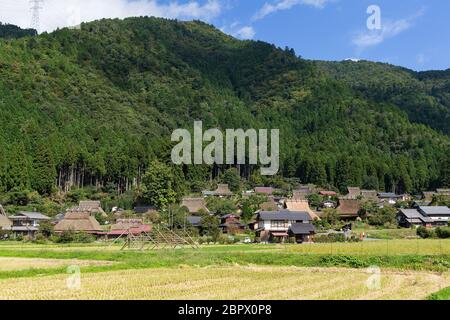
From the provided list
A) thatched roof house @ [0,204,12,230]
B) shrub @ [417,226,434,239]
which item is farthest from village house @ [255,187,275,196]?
thatched roof house @ [0,204,12,230]

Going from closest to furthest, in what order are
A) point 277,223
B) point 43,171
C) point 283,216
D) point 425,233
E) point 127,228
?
point 425,233 < point 127,228 < point 277,223 < point 283,216 < point 43,171

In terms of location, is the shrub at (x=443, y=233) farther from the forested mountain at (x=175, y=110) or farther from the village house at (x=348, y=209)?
the forested mountain at (x=175, y=110)

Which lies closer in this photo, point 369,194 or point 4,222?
point 4,222

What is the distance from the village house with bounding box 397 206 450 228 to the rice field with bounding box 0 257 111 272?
3483 centimetres

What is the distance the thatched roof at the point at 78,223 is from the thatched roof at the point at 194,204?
1182 centimetres

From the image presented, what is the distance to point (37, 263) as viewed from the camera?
2658 cm

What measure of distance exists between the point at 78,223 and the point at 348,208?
2851 cm

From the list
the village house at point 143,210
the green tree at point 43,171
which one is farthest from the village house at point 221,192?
the green tree at point 43,171

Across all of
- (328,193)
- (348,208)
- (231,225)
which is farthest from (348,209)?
(231,225)

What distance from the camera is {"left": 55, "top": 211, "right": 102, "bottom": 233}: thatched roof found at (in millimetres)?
46000

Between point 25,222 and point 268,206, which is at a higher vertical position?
point 268,206

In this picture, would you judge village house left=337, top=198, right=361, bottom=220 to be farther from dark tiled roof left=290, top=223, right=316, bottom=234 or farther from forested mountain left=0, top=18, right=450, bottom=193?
forested mountain left=0, top=18, right=450, bottom=193

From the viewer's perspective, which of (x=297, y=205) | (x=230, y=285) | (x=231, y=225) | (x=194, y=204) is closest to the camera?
(x=230, y=285)

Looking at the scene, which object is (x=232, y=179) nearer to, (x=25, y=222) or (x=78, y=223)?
(x=78, y=223)
